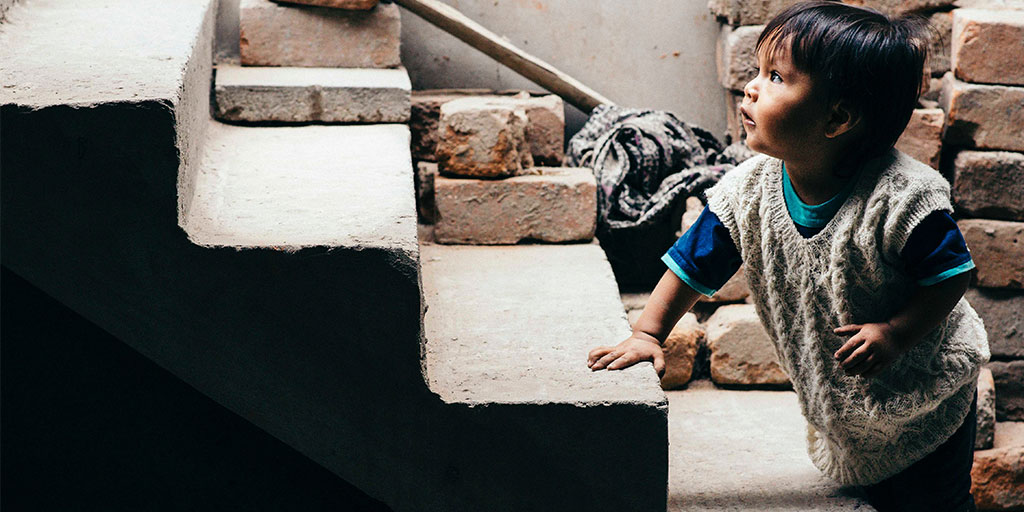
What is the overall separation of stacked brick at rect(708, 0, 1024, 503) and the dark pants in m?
1.10

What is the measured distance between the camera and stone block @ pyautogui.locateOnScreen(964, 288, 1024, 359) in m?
3.37

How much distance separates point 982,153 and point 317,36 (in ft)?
7.48

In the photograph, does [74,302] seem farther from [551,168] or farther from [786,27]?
[551,168]

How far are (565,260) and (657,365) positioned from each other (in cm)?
88

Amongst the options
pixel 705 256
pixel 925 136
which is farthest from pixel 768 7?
pixel 705 256

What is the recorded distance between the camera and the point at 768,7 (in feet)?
11.0

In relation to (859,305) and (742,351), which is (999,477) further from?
(859,305)

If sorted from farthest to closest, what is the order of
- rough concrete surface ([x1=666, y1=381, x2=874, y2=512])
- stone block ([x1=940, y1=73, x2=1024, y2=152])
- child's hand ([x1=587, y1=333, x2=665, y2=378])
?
stone block ([x1=940, y1=73, x2=1024, y2=152])
rough concrete surface ([x1=666, y1=381, x2=874, y2=512])
child's hand ([x1=587, y1=333, x2=665, y2=378])

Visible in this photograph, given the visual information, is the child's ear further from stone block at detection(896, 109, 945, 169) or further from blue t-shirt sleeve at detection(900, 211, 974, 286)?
stone block at detection(896, 109, 945, 169)

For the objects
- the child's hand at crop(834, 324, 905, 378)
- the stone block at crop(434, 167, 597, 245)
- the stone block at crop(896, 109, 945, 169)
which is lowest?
the stone block at crop(434, 167, 597, 245)

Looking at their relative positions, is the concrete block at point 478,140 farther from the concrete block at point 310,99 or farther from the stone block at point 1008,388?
the stone block at point 1008,388

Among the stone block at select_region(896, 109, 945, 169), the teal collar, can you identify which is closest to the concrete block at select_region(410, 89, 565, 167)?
the stone block at select_region(896, 109, 945, 169)

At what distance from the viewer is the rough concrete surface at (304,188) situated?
1.72m

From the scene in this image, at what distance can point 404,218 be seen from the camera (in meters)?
1.87
